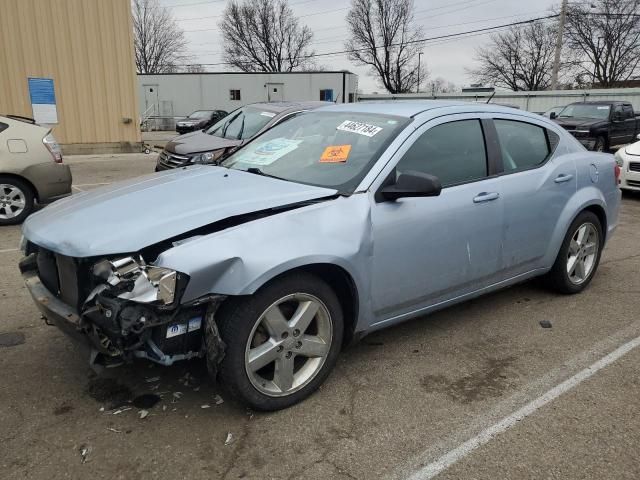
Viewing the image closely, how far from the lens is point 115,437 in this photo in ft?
8.88

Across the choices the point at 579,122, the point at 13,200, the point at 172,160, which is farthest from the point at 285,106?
the point at 579,122

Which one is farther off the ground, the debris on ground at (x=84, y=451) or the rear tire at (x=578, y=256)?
the rear tire at (x=578, y=256)

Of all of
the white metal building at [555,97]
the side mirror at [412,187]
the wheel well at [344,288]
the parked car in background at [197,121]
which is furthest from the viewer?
the parked car in background at [197,121]

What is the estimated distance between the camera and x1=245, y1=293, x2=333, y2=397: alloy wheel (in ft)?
9.16

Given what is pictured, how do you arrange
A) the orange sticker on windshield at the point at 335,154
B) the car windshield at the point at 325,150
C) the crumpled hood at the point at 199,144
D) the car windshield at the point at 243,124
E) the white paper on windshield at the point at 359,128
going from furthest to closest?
1. the car windshield at the point at 243,124
2. the crumpled hood at the point at 199,144
3. the white paper on windshield at the point at 359,128
4. the orange sticker on windshield at the point at 335,154
5. the car windshield at the point at 325,150

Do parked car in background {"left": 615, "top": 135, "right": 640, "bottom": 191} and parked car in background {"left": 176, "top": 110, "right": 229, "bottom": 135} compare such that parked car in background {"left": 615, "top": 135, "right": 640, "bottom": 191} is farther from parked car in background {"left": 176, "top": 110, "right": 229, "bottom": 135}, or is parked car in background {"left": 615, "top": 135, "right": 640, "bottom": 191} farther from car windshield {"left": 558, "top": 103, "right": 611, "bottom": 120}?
parked car in background {"left": 176, "top": 110, "right": 229, "bottom": 135}

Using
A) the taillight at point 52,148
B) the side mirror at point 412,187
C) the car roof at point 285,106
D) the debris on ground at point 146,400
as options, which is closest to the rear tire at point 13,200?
the taillight at point 52,148

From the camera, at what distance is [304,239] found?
2828 mm

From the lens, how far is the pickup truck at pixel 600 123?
15391mm

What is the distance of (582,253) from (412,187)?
2428 millimetres

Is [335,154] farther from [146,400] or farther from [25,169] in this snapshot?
[25,169]

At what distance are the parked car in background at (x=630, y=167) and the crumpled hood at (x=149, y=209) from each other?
8669 mm

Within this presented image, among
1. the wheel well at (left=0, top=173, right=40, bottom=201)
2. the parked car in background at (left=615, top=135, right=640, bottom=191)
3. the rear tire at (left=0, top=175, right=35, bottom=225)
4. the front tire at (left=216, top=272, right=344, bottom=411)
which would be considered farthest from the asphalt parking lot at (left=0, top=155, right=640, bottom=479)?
the parked car in background at (left=615, top=135, right=640, bottom=191)

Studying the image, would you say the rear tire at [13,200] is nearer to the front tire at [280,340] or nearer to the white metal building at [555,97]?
the front tire at [280,340]
